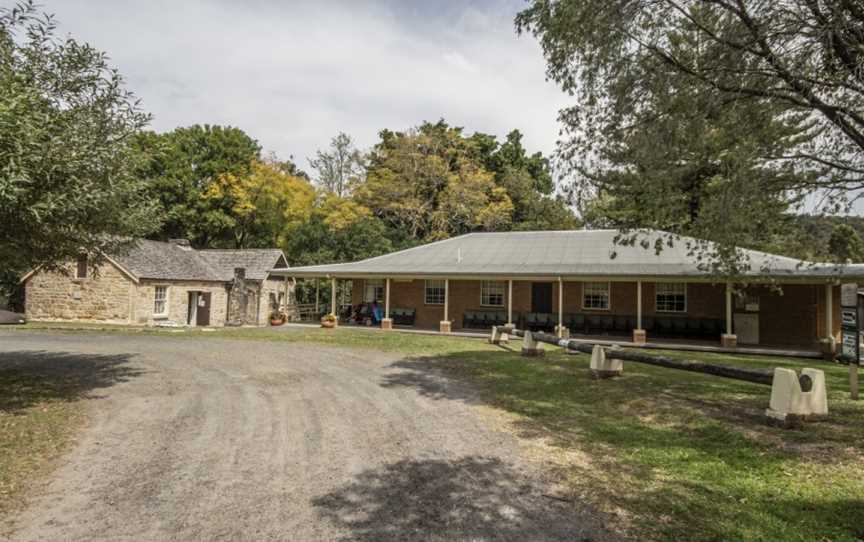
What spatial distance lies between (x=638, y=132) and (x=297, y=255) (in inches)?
1059

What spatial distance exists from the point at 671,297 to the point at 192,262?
24112 mm

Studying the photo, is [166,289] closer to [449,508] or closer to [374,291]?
[374,291]

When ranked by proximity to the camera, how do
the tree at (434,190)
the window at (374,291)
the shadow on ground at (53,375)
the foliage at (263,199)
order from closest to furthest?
the shadow on ground at (53,375)
the window at (374,291)
the tree at (434,190)
the foliage at (263,199)

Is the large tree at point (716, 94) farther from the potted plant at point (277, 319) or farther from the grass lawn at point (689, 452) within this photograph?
the potted plant at point (277, 319)

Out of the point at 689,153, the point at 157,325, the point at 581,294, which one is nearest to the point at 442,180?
the point at 581,294

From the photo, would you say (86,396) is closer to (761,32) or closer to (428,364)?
(428,364)

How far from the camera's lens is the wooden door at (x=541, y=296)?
69.4ft

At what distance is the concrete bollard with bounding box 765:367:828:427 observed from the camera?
6281 millimetres

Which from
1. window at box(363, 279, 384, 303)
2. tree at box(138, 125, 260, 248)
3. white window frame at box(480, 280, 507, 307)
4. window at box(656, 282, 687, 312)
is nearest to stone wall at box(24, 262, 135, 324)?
window at box(363, 279, 384, 303)

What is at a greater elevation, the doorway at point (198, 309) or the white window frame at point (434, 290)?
the white window frame at point (434, 290)

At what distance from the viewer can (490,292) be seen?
21.9 m

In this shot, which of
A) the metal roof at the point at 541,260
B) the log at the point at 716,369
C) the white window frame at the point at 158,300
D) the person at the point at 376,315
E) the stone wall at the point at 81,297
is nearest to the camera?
the log at the point at 716,369

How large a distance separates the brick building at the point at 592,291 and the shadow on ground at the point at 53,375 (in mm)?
10573

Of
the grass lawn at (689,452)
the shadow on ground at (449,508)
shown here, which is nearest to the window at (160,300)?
the grass lawn at (689,452)
